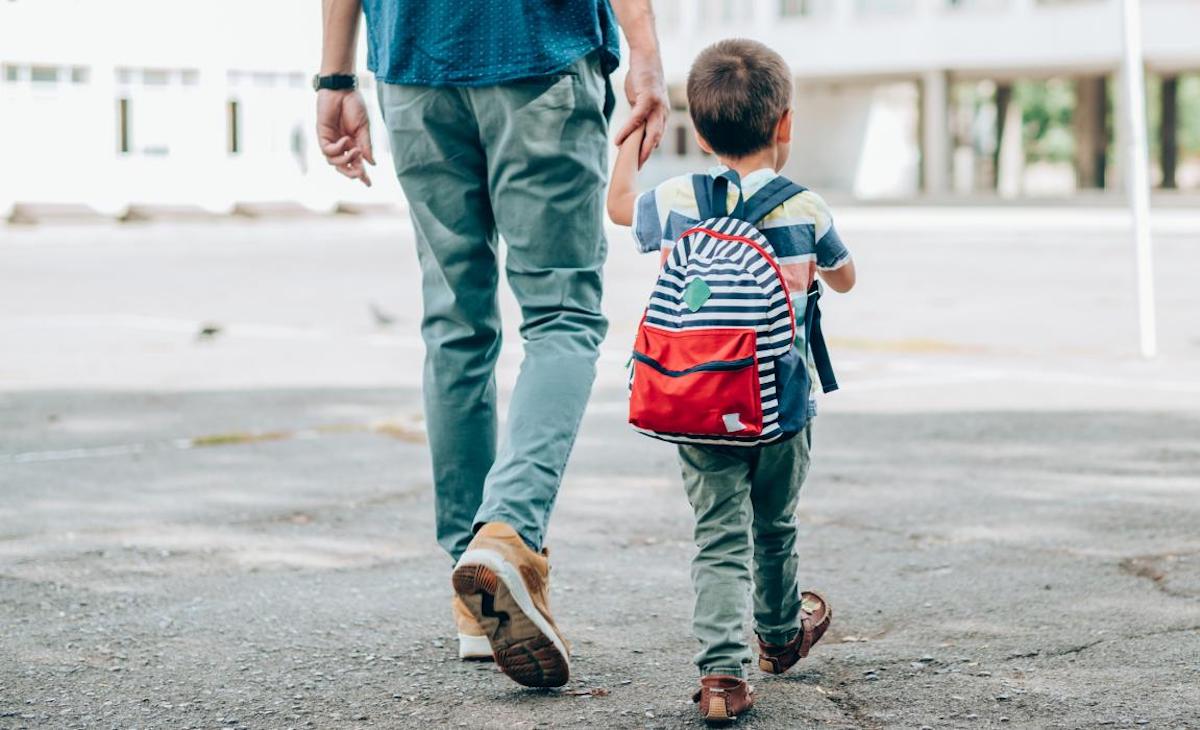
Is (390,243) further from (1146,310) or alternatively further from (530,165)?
(530,165)

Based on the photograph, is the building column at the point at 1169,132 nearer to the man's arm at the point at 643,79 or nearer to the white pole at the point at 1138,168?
the white pole at the point at 1138,168

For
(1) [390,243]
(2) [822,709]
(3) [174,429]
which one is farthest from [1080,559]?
(1) [390,243]

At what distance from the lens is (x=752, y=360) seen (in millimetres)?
2908

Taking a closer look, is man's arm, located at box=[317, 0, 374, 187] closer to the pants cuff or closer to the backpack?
the backpack

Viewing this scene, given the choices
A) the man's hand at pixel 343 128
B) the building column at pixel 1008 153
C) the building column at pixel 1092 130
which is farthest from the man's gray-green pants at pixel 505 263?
the building column at pixel 1008 153

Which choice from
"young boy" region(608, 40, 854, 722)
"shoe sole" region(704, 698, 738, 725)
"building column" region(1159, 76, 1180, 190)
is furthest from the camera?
"building column" region(1159, 76, 1180, 190)

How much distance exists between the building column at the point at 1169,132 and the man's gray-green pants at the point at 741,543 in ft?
159

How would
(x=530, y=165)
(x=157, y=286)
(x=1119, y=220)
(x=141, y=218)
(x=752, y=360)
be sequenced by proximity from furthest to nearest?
(x=141, y=218)
(x=1119, y=220)
(x=157, y=286)
(x=530, y=165)
(x=752, y=360)

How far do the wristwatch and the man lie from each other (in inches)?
4.3

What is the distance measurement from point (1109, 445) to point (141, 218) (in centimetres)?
3045

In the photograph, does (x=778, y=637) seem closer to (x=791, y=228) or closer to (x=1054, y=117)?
(x=791, y=228)

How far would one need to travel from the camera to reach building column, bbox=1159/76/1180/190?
48656 mm

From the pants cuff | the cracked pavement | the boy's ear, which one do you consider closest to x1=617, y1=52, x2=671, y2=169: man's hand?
the boy's ear

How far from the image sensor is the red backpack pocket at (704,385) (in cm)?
290
